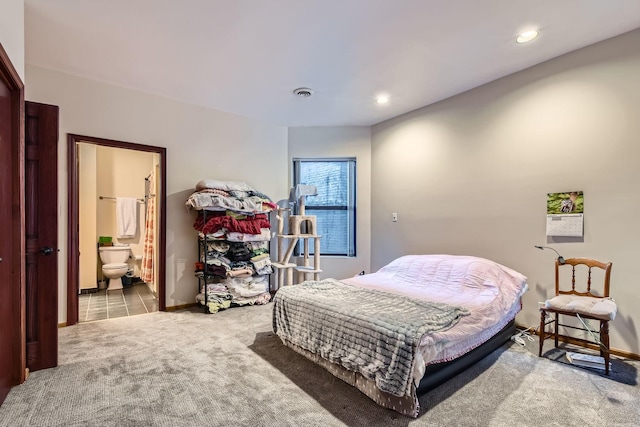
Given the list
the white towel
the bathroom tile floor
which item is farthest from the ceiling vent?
the white towel

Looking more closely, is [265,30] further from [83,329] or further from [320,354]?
[83,329]

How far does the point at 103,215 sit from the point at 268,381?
482cm

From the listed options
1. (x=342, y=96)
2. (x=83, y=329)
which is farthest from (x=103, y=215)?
(x=342, y=96)

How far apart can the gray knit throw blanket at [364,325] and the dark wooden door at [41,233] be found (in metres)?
1.71

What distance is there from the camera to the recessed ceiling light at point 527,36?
253 cm

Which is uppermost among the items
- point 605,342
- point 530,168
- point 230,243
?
point 530,168

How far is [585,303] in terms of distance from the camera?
7.93 ft

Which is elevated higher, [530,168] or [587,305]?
[530,168]

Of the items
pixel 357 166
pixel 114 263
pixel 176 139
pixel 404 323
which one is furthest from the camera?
pixel 114 263

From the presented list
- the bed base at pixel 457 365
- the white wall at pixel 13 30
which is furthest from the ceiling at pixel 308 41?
the bed base at pixel 457 365

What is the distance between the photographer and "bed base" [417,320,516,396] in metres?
1.94

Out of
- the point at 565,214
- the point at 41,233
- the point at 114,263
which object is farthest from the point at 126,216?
the point at 565,214

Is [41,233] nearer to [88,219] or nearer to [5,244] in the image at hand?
[5,244]

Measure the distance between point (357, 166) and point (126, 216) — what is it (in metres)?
4.07
